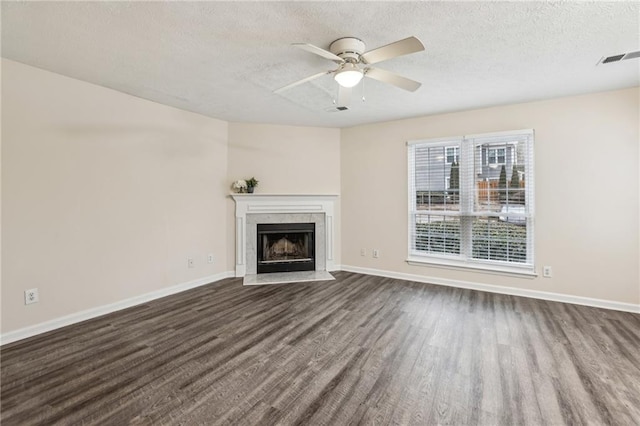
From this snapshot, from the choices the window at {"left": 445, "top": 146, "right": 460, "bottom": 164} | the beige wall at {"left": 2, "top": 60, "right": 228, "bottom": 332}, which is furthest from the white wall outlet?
the window at {"left": 445, "top": 146, "right": 460, "bottom": 164}

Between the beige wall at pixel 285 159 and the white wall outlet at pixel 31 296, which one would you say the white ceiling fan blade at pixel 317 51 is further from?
the white wall outlet at pixel 31 296

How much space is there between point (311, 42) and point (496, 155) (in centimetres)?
309

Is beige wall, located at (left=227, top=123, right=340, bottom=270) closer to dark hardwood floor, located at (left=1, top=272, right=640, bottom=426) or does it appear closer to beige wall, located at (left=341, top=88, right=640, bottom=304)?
beige wall, located at (left=341, top=88, right=640, bottom=304)

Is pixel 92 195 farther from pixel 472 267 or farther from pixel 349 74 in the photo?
pixel 472 267

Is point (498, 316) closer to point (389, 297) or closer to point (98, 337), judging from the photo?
point (389, 297)

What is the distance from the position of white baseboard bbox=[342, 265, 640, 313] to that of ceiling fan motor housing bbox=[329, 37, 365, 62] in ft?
11.2

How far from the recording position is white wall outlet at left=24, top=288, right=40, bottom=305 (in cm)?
271

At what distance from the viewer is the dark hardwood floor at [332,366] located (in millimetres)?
1753

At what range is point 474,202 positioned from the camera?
4.19m

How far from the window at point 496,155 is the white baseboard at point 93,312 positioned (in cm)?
448

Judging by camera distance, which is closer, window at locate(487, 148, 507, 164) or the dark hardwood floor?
the dark hardwood floor

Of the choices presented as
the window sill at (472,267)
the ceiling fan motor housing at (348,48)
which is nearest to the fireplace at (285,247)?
the window sill at (472,267)

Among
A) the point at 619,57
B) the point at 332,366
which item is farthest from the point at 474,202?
the point at 332,366

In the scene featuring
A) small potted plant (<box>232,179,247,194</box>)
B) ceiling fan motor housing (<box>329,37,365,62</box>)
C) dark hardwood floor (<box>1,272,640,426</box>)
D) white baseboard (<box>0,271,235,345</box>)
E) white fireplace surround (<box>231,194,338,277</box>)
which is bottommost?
dark hardwood floor (<box>1,272,640,426</box>)
